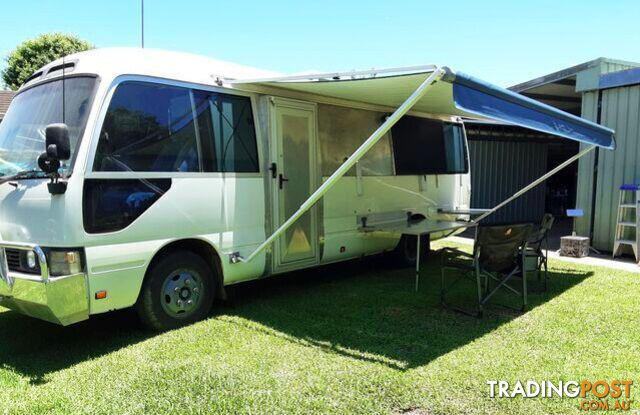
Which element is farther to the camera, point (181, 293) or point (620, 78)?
point (620, 78)

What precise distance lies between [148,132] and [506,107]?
3135 millimetres

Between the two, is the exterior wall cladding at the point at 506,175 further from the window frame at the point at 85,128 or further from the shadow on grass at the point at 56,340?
the window frame at the point at 85,128

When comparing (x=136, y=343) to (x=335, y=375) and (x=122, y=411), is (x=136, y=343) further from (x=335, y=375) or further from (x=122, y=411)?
(x=335, y=375)

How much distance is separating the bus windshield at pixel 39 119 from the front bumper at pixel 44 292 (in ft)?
2.55

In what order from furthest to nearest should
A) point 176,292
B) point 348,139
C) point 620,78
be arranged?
point 620,78, point 348,139, point 176,292

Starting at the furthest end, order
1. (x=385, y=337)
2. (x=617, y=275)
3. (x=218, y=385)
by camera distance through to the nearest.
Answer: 1. (x=617, y=275)
2. (x=385, y=337)
3. (x=218, y=385)

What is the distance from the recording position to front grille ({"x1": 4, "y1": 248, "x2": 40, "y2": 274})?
398 centimetres

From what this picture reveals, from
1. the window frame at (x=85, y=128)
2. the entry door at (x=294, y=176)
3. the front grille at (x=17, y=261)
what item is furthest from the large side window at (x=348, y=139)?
A: the front grille at (x=17, y=261)

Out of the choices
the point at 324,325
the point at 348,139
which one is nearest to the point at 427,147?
the point at 348,139

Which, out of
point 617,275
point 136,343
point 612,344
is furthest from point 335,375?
point 617,275

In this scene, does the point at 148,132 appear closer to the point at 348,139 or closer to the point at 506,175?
the point at 348,139

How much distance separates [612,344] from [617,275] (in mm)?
3120

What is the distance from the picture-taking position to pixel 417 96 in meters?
3.83

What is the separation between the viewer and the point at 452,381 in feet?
11.9
